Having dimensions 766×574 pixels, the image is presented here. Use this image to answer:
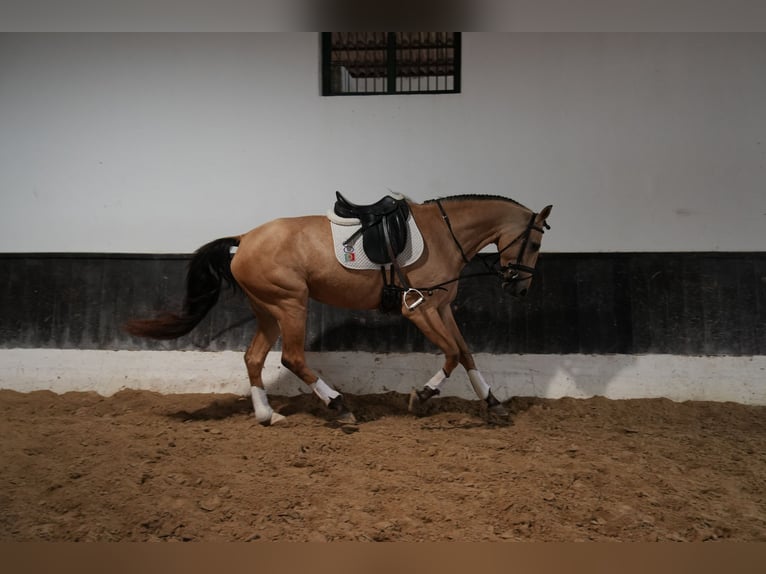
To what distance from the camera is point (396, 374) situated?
4.30 metres

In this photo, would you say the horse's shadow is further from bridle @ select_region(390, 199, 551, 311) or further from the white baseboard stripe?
bridle @ select_region(390, 199, 551, 311)

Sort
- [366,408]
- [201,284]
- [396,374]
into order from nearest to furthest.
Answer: [201,284] < [366,408] < [396,374]

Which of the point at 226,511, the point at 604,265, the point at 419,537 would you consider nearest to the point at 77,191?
the point at 226,511

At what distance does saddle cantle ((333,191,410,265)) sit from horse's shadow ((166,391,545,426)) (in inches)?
46.5

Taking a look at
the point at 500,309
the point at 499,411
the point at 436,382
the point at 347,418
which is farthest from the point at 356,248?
the point at 499,411

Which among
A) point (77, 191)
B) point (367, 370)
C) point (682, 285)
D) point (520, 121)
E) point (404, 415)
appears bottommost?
point (404, 415)

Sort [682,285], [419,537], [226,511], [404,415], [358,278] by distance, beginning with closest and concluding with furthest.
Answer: [419,537] → [226,511] → [358,278] → [404,415] → [682,285]

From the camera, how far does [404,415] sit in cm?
393

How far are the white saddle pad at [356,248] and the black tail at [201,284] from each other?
80 centimetres

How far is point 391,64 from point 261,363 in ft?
8.55

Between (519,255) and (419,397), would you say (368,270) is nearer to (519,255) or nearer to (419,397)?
(419,397)

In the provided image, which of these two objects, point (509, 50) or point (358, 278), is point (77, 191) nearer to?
point (358, 278)

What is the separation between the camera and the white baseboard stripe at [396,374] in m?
4.21

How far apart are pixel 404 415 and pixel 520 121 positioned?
8.24ft
